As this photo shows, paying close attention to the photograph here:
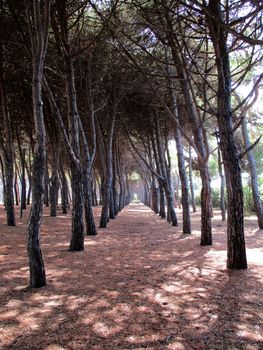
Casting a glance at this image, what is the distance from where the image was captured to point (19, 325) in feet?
12.0

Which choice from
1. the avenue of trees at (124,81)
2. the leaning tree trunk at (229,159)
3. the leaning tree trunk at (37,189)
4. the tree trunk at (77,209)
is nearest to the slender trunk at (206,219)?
the avenue of trees at (124,81)

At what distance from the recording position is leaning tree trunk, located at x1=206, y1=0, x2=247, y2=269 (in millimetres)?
5996

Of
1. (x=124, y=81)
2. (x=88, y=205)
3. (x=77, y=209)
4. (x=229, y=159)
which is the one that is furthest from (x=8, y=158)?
(x=229, y=159)

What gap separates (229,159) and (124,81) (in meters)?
8.86

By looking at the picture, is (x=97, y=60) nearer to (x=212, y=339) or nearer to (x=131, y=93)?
(x=131, y=93)

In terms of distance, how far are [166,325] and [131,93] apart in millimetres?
12943

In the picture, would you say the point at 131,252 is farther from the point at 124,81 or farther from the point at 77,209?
the point at 124,81

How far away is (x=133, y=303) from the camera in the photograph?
432 centimetres

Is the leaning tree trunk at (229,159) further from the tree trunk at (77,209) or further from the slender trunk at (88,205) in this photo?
the slender trunk at (88,205)

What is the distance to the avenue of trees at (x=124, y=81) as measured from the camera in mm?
5746

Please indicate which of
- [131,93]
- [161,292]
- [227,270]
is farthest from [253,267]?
[131,93]

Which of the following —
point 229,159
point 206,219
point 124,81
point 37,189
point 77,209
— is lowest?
point 206,219

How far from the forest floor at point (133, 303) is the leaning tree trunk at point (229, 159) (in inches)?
14.8

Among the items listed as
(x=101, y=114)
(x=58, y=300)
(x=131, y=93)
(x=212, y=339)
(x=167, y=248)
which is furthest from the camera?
(x=101, y=114)
